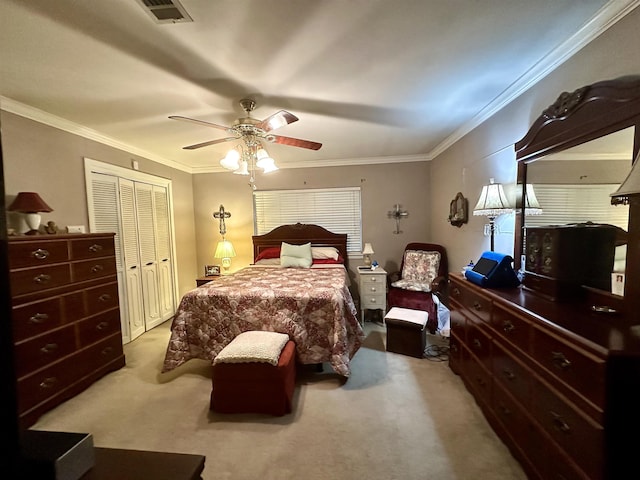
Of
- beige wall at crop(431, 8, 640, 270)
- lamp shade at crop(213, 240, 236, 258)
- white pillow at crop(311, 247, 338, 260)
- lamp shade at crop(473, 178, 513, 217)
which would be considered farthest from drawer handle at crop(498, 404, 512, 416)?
lamp shade at crop(213, 240, 236, 258)

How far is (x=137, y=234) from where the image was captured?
369 centimetres

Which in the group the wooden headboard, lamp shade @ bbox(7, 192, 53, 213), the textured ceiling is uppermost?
the textured ceiling

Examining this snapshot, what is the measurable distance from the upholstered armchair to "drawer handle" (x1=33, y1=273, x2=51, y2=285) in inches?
134

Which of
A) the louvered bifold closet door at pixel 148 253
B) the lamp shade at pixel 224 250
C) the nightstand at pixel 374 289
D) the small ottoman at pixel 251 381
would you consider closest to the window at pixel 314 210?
the lamp shade at pixel 224 250

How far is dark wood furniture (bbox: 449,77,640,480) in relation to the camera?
103cm

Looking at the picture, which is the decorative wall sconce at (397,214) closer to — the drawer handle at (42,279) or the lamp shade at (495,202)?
the lamp shade at (495,202)

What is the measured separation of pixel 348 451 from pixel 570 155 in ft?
7.57

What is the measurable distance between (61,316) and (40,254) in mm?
534

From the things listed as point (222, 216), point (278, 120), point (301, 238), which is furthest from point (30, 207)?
point (301, 238)

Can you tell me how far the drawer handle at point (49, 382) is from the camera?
2.12 meters

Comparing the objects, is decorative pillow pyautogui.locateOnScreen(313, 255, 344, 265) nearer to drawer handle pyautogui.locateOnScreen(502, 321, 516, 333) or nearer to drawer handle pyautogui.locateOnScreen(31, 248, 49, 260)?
drawer handle pyautogui.locateOnScreen(502, 321, 516, 333)

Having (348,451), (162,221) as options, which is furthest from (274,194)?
(348,451)

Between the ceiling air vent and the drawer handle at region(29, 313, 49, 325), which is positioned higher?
the ceiling air vent

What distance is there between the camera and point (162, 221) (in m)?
4.21
